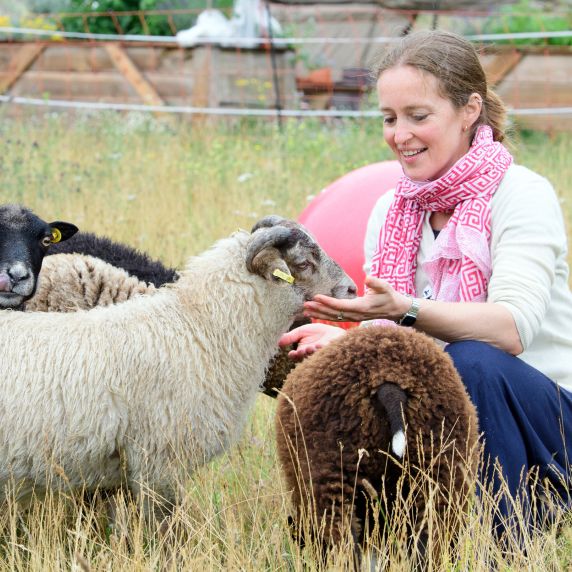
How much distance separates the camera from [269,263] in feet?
12.1

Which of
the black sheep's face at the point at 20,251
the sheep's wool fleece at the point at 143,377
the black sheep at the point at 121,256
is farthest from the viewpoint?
the black sheep at the point at 121,256

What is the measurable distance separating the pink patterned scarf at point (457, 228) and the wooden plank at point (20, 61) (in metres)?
10.7

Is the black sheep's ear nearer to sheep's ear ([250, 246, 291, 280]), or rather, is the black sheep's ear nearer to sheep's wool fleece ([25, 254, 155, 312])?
sheep's wool fleece ([25, 254, 155, 312])

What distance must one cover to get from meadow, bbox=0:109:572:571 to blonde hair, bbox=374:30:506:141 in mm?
492

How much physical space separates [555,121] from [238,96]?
14.4 ft

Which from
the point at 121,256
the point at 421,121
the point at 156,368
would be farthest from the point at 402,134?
the point at 121,256

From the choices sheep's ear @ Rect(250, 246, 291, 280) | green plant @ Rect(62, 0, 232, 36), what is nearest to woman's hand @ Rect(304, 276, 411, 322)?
sheep's ear @ Rect(250, 246, 291, 280)

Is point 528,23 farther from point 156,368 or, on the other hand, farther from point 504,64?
point 156,368

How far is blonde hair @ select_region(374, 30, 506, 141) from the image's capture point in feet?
11.7

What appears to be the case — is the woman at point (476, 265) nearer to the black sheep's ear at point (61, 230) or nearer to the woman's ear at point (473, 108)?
the woman's ear at point (473, 108)

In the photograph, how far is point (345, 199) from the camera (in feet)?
18.7

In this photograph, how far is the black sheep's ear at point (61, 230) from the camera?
169 inches

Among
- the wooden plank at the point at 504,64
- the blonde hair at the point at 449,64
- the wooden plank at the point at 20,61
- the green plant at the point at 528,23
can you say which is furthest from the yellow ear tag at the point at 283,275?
the green plant at the point at 528,23

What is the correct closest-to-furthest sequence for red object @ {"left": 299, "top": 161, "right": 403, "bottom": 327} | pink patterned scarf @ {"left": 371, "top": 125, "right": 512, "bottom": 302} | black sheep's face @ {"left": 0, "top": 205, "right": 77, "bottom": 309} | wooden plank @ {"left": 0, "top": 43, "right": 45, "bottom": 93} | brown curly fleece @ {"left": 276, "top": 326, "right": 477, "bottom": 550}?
brown curly fleece @ {"left": 276, "top": 326, "right": 477, "bottom": 550}, pink patterned scarf @ {"left": 371, "top": 125, "right": 512, "bottom": 302}, black sheep's face @ {"left": 0, "top": 205, "right": 77, "bottom": 309}, red object @ {"left": 299, "top": 161, "right": 403, "bottom": 327}, wooden plank @ {"left": 0, "top": 43, "right": 45, "bottom": 93}
